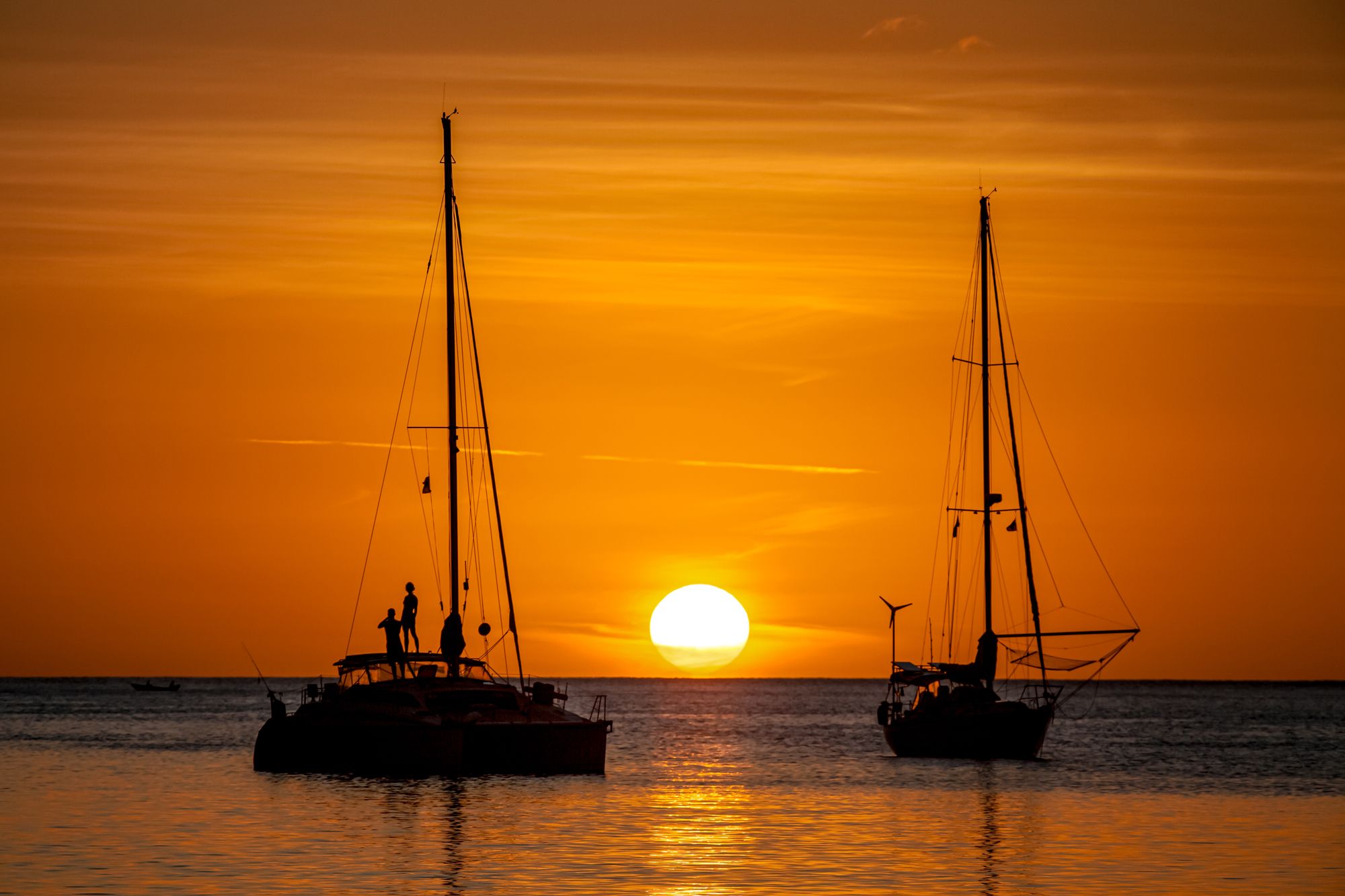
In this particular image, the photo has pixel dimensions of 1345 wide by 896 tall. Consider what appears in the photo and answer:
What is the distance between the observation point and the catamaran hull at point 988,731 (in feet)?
218

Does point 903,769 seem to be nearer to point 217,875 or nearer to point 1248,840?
point 1248,840

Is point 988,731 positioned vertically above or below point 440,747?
above

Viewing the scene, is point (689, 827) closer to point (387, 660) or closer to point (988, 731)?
point (387, 660)

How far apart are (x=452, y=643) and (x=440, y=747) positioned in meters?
3.12

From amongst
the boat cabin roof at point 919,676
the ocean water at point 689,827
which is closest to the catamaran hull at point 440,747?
the ocean water at point 689,827

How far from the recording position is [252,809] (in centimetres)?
4678

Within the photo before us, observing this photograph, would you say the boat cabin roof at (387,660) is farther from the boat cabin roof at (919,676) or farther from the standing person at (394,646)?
the boat cabin roof at (919,676)

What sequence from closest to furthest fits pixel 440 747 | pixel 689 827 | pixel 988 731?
1. pixel 689 827
2. pixel 440 747
3. pixel 988 731

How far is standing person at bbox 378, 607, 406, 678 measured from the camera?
176 feet

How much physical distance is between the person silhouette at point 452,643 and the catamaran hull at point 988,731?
21.0 meters

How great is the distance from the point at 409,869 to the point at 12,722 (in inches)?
3752

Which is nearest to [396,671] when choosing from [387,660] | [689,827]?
[387,660]

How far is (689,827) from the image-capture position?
4422 centimetres

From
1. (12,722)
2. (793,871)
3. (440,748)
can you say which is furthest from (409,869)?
(12,722)
